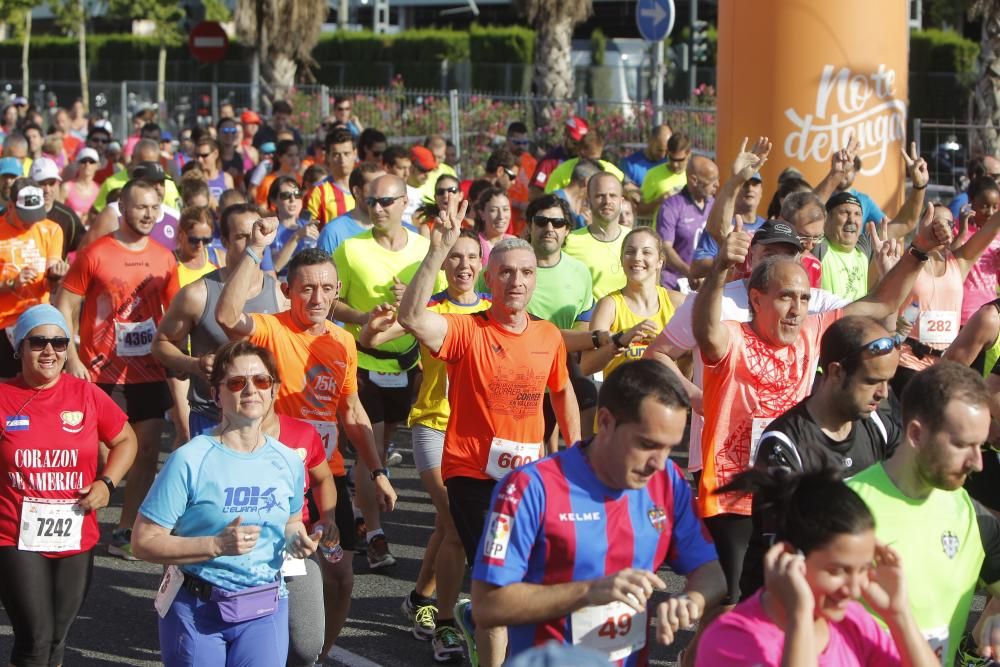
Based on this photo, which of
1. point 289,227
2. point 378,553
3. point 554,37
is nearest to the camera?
point 378,553

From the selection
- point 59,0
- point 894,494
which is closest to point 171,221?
point 894,494

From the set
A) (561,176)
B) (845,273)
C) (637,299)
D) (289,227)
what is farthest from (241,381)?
(561,176)

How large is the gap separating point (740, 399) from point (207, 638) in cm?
213

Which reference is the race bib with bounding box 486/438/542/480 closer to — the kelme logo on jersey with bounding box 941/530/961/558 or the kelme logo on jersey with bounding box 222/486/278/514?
the kelme logo on jersey with bounding box 222/486/278/514

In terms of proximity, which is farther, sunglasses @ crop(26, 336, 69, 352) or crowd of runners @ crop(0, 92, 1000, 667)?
sunglasses @ crop(26, 336, 69, 352)

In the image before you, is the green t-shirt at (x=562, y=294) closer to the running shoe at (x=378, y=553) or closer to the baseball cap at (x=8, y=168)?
the running shoe at (x=378, y=553)

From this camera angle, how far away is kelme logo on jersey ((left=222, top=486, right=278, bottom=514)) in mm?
4938

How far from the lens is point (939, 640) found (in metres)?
4.08

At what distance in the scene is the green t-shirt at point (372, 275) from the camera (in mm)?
8375

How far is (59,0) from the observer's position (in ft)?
142

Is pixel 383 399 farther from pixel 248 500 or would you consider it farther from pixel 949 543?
pixel 949 543

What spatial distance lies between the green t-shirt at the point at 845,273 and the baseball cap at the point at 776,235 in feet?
5.04

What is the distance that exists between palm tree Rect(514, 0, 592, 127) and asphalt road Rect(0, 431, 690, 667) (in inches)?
729

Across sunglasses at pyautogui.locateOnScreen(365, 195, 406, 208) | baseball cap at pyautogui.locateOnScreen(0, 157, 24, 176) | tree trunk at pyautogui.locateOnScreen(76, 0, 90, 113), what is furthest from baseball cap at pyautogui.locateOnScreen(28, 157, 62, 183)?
tree trunk at pyautogui.locateOnScreen(76, 0, 90, 113)
